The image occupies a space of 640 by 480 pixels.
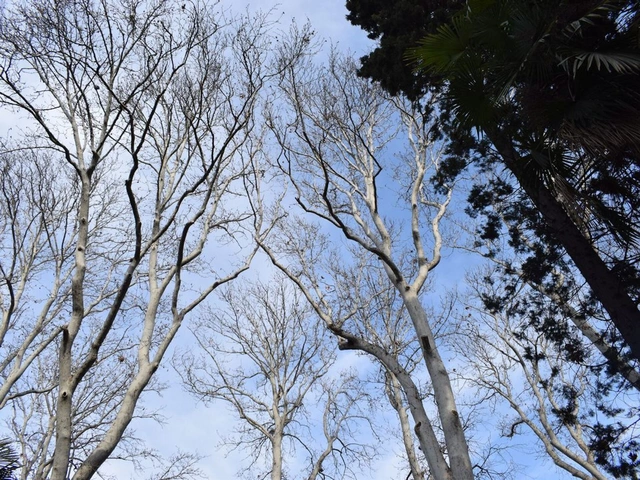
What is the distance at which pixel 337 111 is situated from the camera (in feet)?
33.3

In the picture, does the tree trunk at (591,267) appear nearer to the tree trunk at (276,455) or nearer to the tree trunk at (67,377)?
the tree trunk at (67,377)

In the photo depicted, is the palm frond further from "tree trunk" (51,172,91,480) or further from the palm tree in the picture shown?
"tree trunk" (51,172,91,480)

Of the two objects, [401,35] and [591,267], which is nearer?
[591,267]

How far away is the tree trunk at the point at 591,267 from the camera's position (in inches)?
185

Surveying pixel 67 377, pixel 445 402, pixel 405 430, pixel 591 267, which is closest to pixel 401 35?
pixel 591 267

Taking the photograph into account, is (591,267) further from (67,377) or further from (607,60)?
(67,377)

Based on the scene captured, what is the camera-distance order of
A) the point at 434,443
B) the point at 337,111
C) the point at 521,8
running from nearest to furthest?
the point at 521,8 → the point at 434,443 → the point at 337,111

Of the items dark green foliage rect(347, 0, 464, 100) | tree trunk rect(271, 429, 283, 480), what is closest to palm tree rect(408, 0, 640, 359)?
dark green foliage rect(347, 0, 464, 100)

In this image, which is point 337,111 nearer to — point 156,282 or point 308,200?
point 308,200

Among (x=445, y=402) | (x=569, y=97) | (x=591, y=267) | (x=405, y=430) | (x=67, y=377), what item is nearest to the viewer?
(x=569, y=97)

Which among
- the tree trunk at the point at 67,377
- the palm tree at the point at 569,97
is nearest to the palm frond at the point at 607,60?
the palm tree at the point at 569,97

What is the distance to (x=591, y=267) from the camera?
5168 mm

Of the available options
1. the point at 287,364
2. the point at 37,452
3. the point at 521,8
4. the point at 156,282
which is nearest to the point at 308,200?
the point at 156,282

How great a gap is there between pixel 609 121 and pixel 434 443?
162 inches
